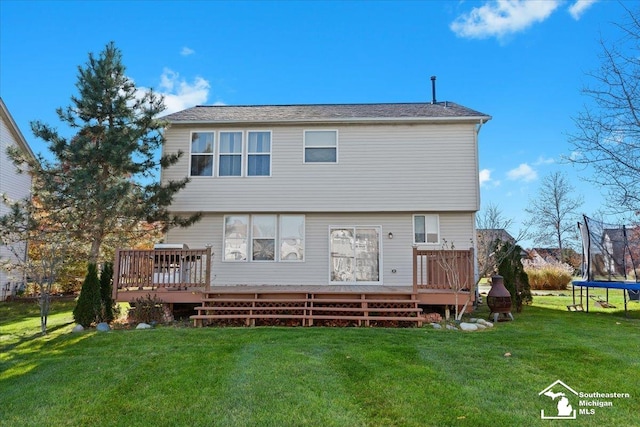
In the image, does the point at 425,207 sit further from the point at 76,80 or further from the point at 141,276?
the point at 76,80

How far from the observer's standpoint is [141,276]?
9180 millimetres

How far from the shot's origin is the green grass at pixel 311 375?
3.78 metres

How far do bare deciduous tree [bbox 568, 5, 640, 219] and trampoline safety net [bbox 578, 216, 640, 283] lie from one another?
4.83 feet

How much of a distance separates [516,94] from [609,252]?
6985 millimetres

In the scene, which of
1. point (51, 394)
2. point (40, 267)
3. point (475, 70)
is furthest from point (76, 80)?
point (475, 70)

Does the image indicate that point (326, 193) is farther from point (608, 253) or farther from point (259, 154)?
point (608, 253)

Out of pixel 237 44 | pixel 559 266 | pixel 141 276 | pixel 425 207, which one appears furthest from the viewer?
pixel 559 266

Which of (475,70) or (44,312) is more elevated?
(475,70)

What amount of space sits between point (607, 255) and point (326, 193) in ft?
26.6

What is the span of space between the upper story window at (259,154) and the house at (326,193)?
0.03 m

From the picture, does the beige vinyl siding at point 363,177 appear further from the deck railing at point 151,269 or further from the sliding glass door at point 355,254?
the deck railing at point 151,269

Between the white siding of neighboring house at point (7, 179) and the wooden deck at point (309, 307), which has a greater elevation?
the white siding of neighboring house at point (7, 179)

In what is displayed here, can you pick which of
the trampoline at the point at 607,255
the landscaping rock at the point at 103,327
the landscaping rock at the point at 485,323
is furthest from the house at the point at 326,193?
the landscaping rock at the point at 103,327

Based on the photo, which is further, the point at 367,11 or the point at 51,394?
the point at 367,11
